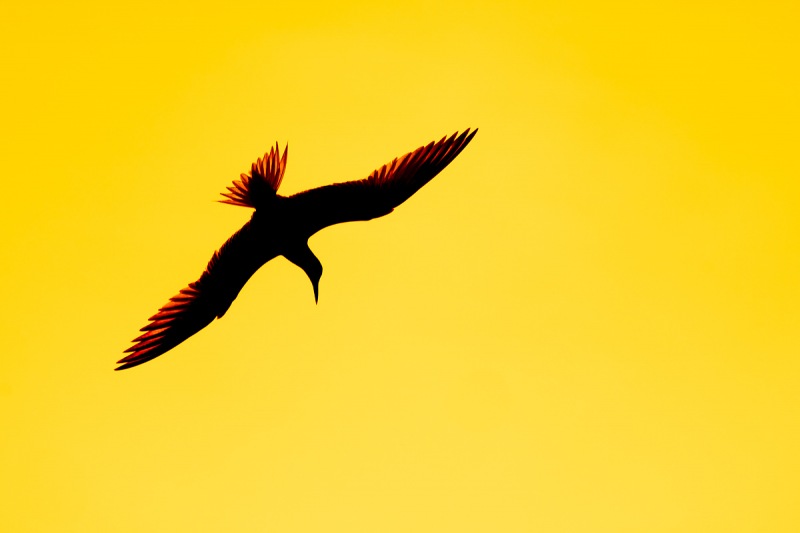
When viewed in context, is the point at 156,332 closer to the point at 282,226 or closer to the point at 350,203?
the point at 282,226

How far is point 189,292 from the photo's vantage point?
17.7 feet

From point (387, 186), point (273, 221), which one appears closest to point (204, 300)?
point (273, 221)

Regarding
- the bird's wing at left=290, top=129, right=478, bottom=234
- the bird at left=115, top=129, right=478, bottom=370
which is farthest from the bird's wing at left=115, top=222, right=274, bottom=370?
the bird's wing at left=290, top=129, right=478, bottom=234

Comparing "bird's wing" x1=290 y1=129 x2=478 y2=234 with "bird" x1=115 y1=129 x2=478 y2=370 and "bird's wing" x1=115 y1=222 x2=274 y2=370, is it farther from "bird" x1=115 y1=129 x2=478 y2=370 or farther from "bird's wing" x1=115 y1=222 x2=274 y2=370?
"bird's wing" x1=115 y1=222 x2=274 y2=370

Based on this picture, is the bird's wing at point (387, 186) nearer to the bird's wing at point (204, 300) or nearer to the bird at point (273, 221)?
the bird at point (273, 221)

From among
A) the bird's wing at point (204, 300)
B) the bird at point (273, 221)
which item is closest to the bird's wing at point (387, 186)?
the bird at point (273, 221)

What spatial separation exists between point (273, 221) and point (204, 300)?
2.20 feet

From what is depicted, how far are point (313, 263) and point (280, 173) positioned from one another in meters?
0.75

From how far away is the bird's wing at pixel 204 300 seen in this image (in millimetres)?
5293

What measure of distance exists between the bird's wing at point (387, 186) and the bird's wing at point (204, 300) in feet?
1.30

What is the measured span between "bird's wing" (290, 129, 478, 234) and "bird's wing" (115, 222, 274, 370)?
40cm

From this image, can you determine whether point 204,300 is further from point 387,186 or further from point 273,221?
point 387,186

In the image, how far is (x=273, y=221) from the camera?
507 centimetres

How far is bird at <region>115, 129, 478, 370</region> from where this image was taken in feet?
16.3
